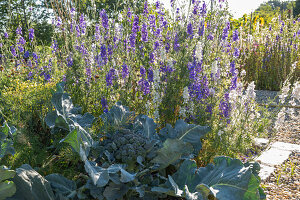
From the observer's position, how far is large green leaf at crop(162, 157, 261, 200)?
1799 millimetres

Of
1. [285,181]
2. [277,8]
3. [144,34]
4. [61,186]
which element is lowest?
[285,181]

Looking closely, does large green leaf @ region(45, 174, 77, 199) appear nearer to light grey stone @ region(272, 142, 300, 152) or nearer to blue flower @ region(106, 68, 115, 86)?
blue flower @ region(106, 68, 115, 86)

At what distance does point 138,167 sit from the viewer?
80.1 inches

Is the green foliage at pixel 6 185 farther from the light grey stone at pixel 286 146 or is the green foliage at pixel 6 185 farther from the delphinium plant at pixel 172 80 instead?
the light grey stone at pixel 286 146

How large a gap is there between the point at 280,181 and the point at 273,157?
0.50m

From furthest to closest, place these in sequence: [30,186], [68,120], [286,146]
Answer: [286,146], [68,120], [30,186]

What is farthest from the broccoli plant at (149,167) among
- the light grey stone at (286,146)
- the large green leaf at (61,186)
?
the light grey stone at (286,146)

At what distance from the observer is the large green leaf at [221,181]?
180 cm

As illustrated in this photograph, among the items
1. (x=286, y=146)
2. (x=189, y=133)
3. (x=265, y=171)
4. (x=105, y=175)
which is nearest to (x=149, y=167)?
(x=105, y=175)

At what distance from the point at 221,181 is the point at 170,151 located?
15.4 inches

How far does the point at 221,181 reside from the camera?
6.16 feet

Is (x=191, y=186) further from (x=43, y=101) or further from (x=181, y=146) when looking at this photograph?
(x=43, y=101)

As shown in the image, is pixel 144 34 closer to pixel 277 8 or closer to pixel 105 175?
pixel 105 175

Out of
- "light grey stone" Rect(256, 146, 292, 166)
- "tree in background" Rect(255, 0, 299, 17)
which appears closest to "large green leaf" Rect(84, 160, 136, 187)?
"light grey stone" Rect(256, 146, 292, 166)
